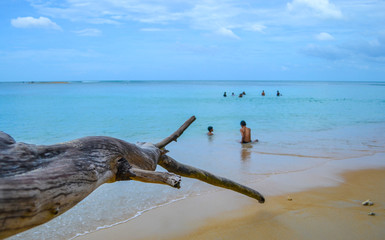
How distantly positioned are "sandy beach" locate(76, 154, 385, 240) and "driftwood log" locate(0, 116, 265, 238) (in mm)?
2307

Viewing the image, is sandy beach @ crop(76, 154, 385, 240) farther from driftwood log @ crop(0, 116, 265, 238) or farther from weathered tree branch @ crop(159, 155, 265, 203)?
driftwood log @ crop(0, 116, 265, 238)

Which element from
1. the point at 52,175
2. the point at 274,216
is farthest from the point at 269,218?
the point at 52,175

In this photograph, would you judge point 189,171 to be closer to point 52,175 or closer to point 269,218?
point 269,218

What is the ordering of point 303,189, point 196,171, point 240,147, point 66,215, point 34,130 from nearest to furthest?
point 196,171 → point 66,215 → point 303,189 → point 240,147 → point 34,130

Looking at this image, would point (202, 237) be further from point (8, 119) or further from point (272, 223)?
point (8, 119)

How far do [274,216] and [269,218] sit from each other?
0.36 ft

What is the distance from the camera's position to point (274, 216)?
4809 millimetres

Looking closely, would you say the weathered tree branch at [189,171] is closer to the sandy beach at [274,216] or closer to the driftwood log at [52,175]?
the sandy beach at [274,216]

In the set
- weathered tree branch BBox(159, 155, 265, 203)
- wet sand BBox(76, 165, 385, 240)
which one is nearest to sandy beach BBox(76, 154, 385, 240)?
wet sand BBox(76, 165, 385, 240)

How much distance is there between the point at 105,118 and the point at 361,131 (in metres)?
15.1

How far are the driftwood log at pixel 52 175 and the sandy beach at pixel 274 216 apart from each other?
2.31 meters

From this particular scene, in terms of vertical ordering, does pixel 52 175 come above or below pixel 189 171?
above

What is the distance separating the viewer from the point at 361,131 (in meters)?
14.4

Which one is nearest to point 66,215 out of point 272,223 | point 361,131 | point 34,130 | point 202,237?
point 202,237
